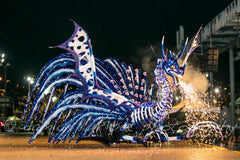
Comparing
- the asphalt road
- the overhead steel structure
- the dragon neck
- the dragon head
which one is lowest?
the asphalt road

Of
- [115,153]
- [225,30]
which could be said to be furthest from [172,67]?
[225,30]

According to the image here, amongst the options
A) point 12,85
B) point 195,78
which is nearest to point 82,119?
point 195,78

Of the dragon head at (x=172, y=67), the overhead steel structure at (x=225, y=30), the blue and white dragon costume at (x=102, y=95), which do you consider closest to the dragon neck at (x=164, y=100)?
the blue and white dragon costume at (x=102, y=95)

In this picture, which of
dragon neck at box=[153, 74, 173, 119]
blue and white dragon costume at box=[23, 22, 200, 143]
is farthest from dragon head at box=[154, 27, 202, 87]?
dragon neck at box=[153, 74, 173, 119]

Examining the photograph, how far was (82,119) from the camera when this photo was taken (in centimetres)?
1736

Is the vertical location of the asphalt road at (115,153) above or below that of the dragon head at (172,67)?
below

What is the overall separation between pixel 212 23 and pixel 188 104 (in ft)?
18.6

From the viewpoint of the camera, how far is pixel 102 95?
17062 mm

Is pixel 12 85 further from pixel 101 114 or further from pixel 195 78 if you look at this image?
pixel 101 114

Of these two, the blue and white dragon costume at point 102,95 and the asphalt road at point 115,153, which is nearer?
the asphalt road at point 115,153

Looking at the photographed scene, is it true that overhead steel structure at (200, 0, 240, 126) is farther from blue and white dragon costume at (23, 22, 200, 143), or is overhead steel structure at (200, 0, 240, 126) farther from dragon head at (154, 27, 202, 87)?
blue and white dragon costume at (23, 22, 200, 143)

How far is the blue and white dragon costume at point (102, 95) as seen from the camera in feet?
54.2

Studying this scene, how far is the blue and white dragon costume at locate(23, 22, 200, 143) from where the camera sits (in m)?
16.5

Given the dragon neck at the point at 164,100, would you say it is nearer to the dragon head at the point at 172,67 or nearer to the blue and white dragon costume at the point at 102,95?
the blue and white dragon costume at the point at 102,95
